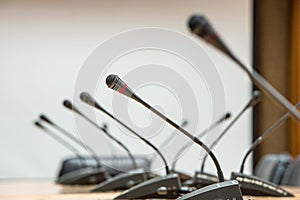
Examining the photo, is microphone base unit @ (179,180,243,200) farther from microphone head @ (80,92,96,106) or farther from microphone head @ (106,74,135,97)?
microphone head @ (80,92,96,106)

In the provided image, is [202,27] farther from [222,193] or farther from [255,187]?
[255,187]

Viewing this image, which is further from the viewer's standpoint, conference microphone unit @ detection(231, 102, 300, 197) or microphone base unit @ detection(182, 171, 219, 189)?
microphone base unit @ detection(182, 171, 219, 189)

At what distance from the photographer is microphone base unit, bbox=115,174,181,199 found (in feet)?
6.01

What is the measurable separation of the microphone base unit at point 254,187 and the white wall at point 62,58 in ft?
12.5

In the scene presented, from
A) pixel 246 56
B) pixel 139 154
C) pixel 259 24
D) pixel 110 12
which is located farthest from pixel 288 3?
pixel 139 154

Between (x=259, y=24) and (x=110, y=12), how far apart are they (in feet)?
→ 5.57

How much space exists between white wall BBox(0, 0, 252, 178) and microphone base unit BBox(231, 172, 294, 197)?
3.80 meters

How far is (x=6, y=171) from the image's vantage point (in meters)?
5.92

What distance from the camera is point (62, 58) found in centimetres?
607

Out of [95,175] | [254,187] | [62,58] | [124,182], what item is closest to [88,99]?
[124,182]

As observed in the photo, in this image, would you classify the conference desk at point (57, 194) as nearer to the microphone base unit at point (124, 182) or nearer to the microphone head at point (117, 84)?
the microphone base unit at point (124, 182)

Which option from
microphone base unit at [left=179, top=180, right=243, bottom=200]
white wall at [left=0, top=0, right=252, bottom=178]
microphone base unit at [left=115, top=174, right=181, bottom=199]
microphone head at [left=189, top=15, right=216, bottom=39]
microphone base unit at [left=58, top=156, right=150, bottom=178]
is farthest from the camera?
white wall at [left=0, top=0, right=252, bottom=178]


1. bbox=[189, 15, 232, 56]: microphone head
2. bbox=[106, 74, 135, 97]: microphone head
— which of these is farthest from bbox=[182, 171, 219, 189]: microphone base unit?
bbox=[189, 15, 232, 56]: microphone head

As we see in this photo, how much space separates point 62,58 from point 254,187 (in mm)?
4451
